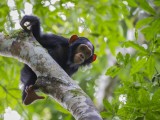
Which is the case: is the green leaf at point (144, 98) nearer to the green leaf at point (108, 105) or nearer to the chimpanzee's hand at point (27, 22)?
the green leaf at point (108, 105)

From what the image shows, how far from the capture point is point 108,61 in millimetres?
5820

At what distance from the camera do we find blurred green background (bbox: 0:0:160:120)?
238 cm

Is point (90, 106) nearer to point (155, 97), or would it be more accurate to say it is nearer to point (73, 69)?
point (155, 97)

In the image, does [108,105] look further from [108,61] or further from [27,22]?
[108,61]

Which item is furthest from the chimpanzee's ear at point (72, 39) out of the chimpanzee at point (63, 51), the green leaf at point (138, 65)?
the green leaf at point (138, 65)

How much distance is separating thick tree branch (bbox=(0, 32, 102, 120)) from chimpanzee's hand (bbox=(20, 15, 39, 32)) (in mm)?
117

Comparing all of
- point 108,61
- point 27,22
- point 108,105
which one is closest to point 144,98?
point 108,105

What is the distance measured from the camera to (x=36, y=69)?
7.36 feet

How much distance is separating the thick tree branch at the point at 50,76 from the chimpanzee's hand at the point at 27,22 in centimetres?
12

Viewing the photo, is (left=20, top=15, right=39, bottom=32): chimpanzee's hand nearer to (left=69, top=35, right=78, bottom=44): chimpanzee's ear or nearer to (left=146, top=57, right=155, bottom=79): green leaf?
(left=69, top=35, right=78, bottom=44): chimpanzee's ear

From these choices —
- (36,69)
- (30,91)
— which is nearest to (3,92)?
(30,91)

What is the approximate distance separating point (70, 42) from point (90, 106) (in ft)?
6.00

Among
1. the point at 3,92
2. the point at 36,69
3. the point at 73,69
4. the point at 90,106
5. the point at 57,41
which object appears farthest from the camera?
the point at 3,92

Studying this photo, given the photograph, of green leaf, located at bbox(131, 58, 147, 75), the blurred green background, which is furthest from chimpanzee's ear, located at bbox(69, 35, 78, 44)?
green leaf, located at bbox(131, 58, 147, 75)
